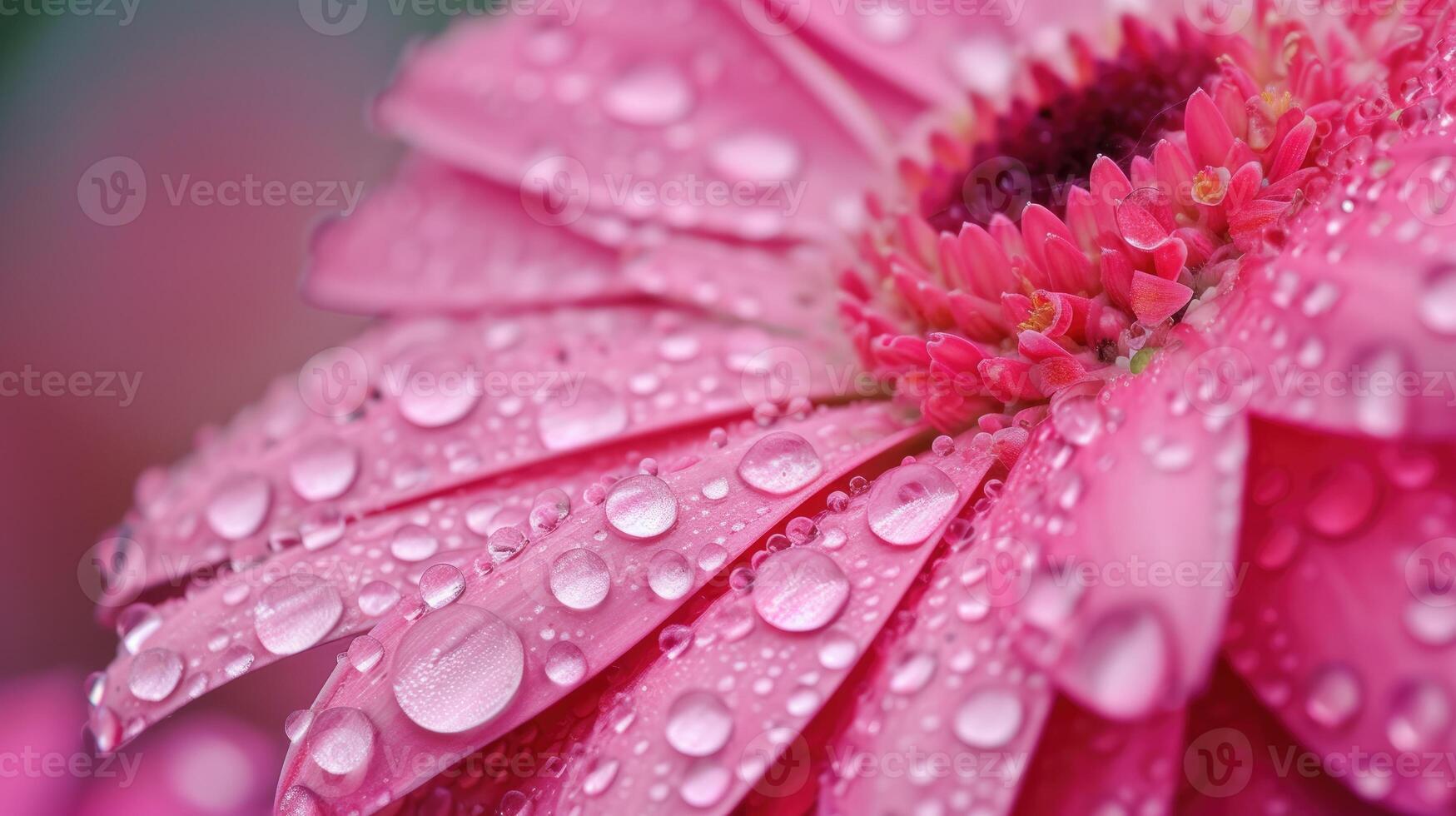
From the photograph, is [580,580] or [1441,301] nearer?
[1441,301]

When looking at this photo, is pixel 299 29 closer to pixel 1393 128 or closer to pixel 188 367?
pixel 188 367

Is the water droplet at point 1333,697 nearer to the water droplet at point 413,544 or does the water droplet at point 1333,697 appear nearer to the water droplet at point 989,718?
the water droplet at point 989,718

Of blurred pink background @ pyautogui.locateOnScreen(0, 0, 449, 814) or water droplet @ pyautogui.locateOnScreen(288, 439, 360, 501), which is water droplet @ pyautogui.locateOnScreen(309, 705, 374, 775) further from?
blurred pink background @ pyautogui.locateOnScreen(0, 0, 449, 814)

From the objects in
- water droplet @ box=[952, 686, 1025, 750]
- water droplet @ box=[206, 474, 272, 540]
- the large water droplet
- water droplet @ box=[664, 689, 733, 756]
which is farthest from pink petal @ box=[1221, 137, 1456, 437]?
water droplet @ box=[206, 474, 272, 540]

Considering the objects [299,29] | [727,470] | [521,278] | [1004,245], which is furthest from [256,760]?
[299,29]

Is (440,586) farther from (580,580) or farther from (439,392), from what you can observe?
(439,392)

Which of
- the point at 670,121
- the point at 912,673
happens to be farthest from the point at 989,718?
the point at 670,121

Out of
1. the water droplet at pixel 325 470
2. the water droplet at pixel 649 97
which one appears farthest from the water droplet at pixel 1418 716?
the water droplet at pixel 649 97
